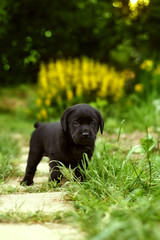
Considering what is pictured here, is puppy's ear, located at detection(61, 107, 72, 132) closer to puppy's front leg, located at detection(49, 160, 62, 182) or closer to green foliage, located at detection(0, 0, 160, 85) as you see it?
puppy's front leg, located at detection(49, 160, 62, 182)

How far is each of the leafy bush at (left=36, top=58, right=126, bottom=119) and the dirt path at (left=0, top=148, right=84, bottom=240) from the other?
547 cm

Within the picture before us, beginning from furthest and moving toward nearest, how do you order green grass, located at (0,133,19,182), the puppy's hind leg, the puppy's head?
green grass, located at (0,133,19,182) < the puppy's hind leg < the puppy's head

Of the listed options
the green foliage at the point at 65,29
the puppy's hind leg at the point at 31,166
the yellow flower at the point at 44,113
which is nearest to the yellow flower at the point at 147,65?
the green foliage at the point at 65,29

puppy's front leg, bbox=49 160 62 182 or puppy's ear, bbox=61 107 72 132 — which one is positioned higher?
puppy's ear, bbox=61 107 72 132

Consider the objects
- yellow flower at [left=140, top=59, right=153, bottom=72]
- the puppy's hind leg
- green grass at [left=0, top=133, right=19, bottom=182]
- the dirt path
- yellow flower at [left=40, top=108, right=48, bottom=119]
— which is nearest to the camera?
the dirt path

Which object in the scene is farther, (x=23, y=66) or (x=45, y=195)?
(x=23, y=66)

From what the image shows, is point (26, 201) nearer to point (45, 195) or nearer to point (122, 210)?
point (45, 195)

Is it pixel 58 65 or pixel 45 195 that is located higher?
pixel 58 65

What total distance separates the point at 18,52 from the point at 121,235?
8.38 m

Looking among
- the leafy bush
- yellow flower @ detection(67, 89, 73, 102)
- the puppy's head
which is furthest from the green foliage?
the puppy's head

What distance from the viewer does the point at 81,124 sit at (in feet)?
10.9

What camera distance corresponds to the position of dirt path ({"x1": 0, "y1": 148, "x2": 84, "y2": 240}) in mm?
2041

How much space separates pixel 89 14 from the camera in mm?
9586

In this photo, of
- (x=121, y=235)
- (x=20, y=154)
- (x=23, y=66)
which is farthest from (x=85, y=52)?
(x=121, y=235)
